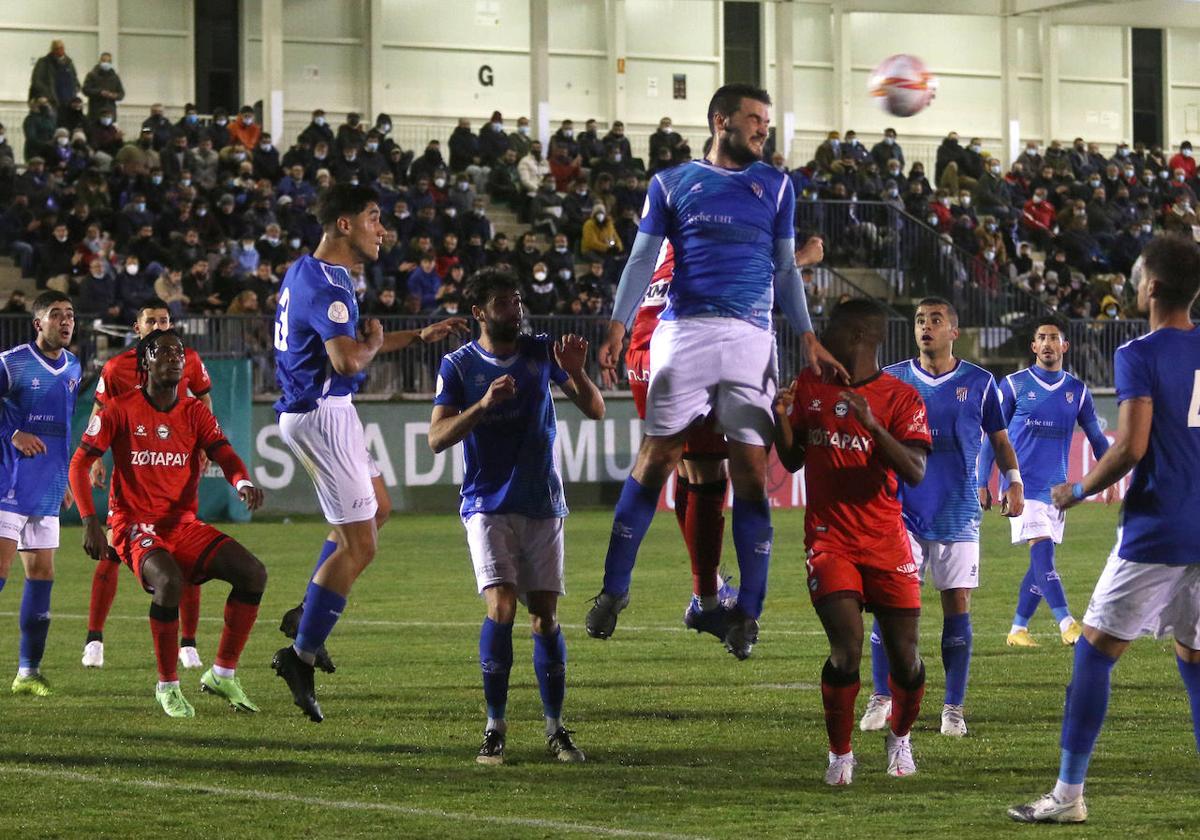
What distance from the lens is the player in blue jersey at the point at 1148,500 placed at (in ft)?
21.9

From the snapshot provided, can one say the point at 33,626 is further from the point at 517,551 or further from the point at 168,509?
the point at 517,551

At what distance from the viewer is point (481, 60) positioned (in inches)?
1501

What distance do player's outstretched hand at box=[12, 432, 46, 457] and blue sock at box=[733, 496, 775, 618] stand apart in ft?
14.9

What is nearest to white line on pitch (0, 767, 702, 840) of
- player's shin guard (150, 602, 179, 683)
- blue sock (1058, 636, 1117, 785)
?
blue sock (1058, 636, 1117, 785)

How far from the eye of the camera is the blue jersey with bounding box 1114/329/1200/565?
6.67 m

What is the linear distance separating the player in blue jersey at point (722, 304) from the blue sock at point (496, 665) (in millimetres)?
477

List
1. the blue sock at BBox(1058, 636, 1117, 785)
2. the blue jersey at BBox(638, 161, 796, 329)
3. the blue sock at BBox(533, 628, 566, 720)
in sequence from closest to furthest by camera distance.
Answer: the blue sock at BBox(1058, 636, 1117, 785) → the blue jersey at BBox(638, 161, 796, 329) → the blue sock at BBox(533, 628, 566, 720)

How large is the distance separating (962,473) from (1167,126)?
3780 centimetres

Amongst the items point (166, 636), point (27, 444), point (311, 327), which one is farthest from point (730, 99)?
point (27, 444)

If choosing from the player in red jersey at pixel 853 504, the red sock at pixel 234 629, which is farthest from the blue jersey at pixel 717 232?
the red sock at pixel 234 629

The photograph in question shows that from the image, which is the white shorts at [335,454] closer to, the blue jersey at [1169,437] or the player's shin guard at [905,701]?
the player's shin guard at [905,701]

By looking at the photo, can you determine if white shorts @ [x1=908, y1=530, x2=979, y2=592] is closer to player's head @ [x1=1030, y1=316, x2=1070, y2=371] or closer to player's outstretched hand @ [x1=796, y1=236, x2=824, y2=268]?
player's outstretched hand @ [x1=796, y1=236, x2=824, y2=268]

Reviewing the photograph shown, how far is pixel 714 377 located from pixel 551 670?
4.92 ft

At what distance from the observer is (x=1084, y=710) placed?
6.79m
